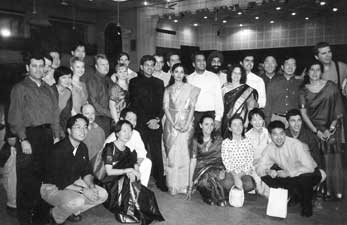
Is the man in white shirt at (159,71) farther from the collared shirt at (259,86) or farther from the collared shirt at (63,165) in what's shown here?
the collared shirt at (63,165)

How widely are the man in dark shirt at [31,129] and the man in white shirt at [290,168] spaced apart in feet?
6.54

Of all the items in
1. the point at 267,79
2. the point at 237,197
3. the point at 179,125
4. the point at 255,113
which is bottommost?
the point at 237,197

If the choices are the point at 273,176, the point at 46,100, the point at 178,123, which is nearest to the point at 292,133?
the point at 273,176

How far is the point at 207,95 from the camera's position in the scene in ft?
12.6

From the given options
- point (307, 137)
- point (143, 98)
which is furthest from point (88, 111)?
point (307, 137)

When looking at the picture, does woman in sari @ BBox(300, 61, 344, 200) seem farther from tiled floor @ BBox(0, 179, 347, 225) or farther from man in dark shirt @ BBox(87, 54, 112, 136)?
man in dark shirt @ BBox(87, 54, 112, 136)

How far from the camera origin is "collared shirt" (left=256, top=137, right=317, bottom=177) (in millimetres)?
3093

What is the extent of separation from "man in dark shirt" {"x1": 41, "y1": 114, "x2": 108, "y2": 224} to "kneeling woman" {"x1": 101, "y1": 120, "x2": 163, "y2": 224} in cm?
13

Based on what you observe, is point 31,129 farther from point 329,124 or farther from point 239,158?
point 329,124

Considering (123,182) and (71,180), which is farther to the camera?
(123,182)

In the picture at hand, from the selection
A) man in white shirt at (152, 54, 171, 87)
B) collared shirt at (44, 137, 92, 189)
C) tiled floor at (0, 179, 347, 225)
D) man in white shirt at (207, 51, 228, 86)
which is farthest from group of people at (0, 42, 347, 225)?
man in white shirt at (152, 54, 171, 87)

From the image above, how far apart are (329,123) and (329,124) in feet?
0.03

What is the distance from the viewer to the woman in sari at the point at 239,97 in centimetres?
385

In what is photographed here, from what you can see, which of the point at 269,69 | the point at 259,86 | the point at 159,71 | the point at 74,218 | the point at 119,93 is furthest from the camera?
the point at 159,71
